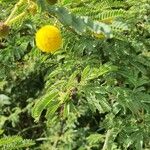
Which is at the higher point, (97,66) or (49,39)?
(49,39)

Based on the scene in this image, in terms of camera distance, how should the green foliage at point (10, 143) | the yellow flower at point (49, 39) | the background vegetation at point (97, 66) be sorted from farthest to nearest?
the background vegetation at point (97, 66) < the green foliage at point (10, 143) < the yellow flower at point (49, 39)

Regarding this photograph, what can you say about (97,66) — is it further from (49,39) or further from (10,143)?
(49,39)

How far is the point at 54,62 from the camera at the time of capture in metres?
2.89

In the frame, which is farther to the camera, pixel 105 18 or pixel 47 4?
pixel 105 18

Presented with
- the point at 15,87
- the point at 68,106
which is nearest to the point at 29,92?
the point at 15,87

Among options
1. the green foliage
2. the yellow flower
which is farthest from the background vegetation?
the yellow flower

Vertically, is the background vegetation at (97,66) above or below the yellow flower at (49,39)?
below

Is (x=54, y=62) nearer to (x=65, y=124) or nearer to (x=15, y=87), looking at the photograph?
(x=65, y=124)

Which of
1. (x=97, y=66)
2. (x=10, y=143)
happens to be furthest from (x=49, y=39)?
(x=97, y=66)

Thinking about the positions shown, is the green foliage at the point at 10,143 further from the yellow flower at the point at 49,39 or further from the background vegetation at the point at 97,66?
the yellow flower at the point at 49,39

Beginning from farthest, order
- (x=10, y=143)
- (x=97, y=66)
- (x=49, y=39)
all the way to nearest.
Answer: (x=97, y=66) < (x=10, y=143) < (x=49, y=39)

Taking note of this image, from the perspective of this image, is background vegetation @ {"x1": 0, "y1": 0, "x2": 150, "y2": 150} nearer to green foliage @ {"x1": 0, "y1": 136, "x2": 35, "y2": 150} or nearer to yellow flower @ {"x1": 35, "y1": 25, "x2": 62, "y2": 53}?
green foliage @ {"x1": 0, "y1": 136, "x2": 35, "y2": 150}

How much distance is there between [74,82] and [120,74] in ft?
1.18

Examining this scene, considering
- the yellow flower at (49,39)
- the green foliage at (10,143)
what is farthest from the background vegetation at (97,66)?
the yellow flower at (49,39)
